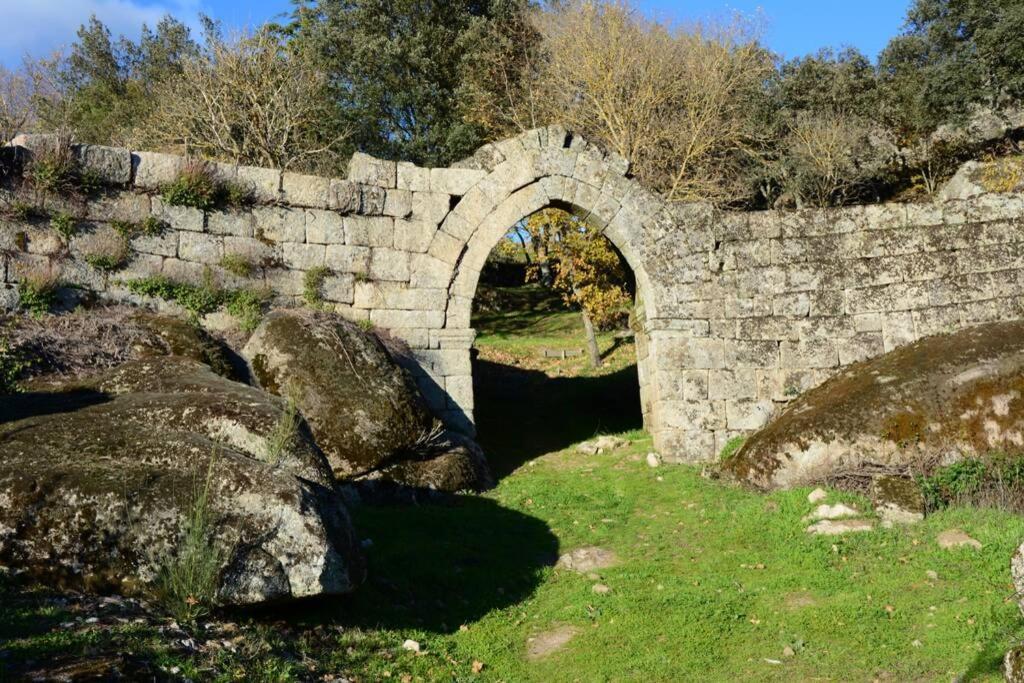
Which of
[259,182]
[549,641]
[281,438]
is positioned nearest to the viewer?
[281,438]

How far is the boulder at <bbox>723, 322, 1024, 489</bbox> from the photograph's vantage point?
8.49 metres

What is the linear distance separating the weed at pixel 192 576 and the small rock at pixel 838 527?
5150 mm

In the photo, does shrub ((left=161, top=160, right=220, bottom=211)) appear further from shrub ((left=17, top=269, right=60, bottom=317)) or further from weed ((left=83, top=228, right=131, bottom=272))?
shrub ((left=17, top=269, right=60, bottom=317))

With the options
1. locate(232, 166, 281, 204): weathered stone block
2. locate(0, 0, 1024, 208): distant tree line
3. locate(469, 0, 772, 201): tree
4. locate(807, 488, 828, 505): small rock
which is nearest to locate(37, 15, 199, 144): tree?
locate(0, 0, 1024, 208): distant tree line

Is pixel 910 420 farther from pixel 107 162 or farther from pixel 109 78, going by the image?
pixel 109 78

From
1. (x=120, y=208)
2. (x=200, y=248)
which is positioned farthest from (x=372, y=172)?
(x=120, y=208)

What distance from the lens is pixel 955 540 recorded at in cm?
690

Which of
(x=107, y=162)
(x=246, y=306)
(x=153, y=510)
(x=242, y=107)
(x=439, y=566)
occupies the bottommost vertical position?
(x=439, y=566)

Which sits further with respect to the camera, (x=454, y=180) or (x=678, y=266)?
(x=678, y=266)

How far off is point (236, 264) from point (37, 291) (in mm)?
2128

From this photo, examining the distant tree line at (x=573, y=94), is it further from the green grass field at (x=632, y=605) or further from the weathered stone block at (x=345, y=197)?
the green grass field at (x=632, y=605)

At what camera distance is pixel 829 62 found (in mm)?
33875

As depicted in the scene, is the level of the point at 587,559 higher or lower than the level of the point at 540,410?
lower

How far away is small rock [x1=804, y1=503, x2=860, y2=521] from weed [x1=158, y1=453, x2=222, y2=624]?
212 inches
